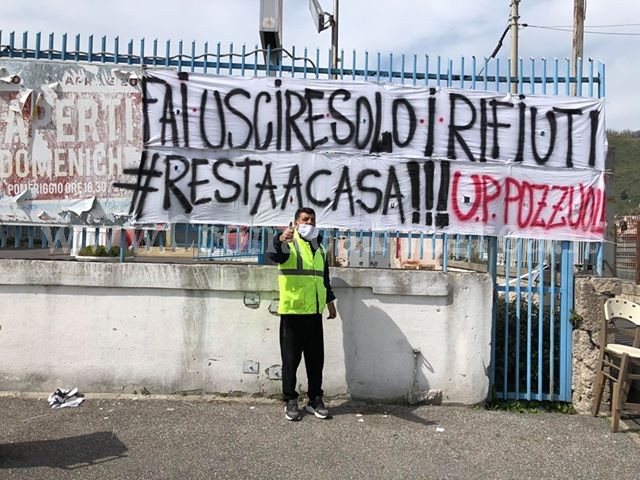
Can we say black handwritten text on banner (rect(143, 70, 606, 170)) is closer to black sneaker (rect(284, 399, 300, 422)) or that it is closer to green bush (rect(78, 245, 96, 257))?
green bush (rect(78, 245, 96, 257))

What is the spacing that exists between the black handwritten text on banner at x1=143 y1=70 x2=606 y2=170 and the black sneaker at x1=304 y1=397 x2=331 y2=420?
2243 mm

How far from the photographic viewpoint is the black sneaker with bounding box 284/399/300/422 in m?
4.43

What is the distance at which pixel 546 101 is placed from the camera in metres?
5.11

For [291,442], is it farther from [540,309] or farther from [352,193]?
[540,309]

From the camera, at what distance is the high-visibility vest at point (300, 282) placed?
440 centimetres

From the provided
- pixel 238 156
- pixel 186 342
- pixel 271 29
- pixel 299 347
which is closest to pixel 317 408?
pixel 299 347

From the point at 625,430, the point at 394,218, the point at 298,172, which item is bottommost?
the point at 625,430

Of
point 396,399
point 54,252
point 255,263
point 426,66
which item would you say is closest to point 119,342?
point 54,252

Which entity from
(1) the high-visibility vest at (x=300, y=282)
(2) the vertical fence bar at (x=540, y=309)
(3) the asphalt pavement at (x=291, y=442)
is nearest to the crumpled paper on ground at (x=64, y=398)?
(3) the asphalt pavement at (x=291, y=442)

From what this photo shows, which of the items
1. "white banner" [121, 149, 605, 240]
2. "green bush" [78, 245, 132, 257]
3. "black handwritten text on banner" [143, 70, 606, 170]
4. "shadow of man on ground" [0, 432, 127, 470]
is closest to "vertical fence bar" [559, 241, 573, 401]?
"white banner" [121, 149, 605, 240]

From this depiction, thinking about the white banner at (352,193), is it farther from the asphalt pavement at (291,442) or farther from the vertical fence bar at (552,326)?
the asphalt pavement at (291,442)

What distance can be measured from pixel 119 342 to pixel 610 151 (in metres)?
5.04

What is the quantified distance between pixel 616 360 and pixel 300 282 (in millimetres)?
2778

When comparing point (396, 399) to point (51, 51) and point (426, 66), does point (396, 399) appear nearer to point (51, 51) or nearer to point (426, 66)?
point (426, 66)
